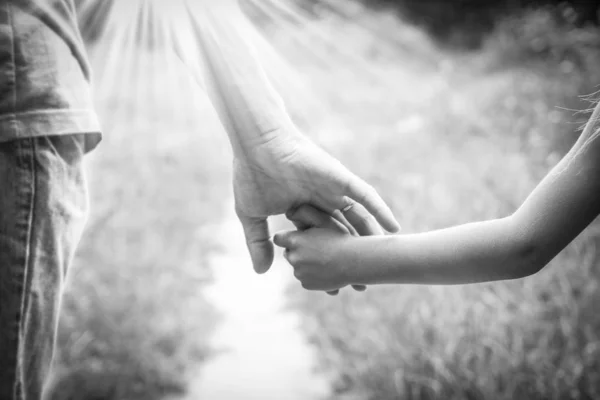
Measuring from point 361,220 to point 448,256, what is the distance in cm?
21

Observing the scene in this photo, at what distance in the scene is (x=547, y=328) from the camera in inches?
72.8

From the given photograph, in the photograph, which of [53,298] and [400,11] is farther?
[400,11]

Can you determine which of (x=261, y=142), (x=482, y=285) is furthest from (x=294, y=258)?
(x=482, y=285)

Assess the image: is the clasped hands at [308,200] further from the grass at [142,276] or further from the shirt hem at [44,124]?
the grass at [142,276]

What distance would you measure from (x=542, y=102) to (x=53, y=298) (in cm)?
371

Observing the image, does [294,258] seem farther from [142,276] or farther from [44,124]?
[142,276]

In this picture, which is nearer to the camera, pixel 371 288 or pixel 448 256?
pixel 448 256

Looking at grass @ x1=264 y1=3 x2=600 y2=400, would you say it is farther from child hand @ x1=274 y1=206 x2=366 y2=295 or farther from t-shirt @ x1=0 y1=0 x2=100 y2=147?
t-shirt @ x1=0 y1=0 x2=100 y2=147

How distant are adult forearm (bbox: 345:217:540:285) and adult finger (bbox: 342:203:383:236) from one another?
6 cm

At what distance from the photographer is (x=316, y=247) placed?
1.00 meters

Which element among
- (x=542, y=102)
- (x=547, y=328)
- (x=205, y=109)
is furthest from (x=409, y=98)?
(x=547, y=328)

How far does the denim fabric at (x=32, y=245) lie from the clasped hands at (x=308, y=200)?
372mm

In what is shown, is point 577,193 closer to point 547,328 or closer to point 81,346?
point 547,328

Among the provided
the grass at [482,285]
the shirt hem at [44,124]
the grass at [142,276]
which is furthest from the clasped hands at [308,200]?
the grass at [142,276]
